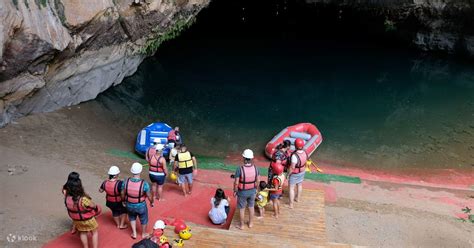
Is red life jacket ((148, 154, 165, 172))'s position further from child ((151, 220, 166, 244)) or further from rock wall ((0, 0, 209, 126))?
rock wall ((0, 0, 209, 126))

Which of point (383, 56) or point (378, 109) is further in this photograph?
point (383, 56)

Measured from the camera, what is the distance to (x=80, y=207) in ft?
21.5

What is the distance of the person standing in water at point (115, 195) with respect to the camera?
723 centimetres

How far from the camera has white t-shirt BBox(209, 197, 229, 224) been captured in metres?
8.55

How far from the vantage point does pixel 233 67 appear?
23.4m

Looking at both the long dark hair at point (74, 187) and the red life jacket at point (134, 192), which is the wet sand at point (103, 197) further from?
the red life jacket at point (134, 192)

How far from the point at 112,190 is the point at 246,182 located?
2293mm

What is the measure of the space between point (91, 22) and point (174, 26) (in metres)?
7.13

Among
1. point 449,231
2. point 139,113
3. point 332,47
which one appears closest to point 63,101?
point 139,113

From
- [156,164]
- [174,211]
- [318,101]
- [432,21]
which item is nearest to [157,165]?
[156,164]

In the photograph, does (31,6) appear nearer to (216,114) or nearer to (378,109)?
(216,114)

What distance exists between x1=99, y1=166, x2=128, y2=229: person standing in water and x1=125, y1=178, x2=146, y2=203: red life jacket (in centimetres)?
18

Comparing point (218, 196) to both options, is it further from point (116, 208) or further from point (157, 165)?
point (116, 208)

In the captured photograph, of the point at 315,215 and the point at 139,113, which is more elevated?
the point at 315,215
